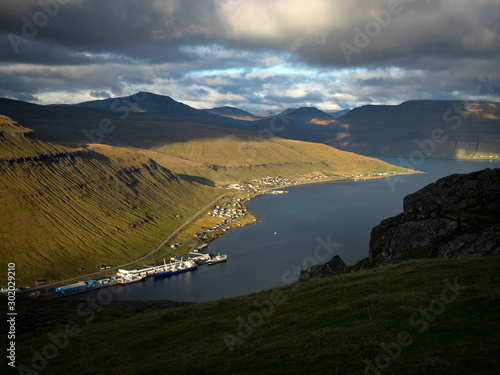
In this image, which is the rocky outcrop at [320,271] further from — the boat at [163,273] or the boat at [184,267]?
the boat at [184,267]

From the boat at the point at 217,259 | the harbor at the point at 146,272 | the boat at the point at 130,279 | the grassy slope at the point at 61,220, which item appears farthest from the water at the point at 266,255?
the grassy slope at the point at 61,220

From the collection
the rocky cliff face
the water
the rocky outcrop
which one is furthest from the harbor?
the rocky cliff face

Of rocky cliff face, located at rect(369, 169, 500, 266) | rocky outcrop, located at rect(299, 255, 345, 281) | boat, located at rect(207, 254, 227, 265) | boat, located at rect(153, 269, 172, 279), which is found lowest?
boat, located at rect(153, 269, 172, 279)

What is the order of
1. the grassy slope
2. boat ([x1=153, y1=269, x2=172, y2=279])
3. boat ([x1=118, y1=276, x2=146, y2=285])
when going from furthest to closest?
the grassy slope → boat ([x1=153, y1=269, x2=172, y2=279]) → boat ([x1=118, y1=276, x2=146, y2=285])

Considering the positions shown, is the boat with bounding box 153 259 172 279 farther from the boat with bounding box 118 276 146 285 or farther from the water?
the boat with bounding box 118 276 146 285

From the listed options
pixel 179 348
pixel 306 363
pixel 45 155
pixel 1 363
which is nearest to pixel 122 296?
pixel 1 363

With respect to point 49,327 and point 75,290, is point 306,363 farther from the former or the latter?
point 75,290

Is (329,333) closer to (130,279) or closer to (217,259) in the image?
(130,279)
